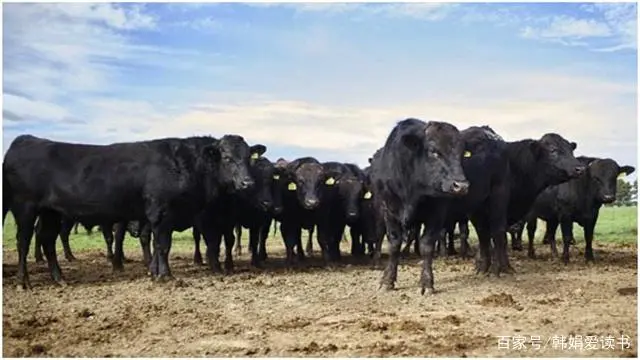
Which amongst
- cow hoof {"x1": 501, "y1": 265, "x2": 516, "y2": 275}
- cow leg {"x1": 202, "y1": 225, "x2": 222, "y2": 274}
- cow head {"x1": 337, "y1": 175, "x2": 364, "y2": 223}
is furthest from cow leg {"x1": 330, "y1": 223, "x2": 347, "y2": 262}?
cow hoof {"x1": 501, "y1": 265, "x2": 516, "y2": 275}

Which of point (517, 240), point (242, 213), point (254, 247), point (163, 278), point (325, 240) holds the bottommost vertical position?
point (163, 278)

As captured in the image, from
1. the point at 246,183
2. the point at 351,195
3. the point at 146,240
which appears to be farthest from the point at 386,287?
the point at 146,240

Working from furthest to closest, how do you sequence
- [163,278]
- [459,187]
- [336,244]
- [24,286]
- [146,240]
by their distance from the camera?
[336,244] < [146,240] < [163,278] < [24,286] < [459,187]

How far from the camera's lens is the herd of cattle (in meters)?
9.91

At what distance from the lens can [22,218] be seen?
11.0 meters

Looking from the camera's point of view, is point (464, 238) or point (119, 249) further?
point (464, 238)

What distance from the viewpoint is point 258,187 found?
13.6 m

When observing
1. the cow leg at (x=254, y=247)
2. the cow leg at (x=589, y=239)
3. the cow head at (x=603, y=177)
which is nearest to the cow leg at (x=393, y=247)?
the cow leg at (x=254, y=247)

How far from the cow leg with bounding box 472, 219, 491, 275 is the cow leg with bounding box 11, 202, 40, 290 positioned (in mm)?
6854

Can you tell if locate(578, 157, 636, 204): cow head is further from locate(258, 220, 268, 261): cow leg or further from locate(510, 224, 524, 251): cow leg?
locate(258, 220, 268, 261): cow leg

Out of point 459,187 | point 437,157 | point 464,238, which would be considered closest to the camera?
point 459,187

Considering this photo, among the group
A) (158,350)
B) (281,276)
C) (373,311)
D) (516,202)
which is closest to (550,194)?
(516,202)

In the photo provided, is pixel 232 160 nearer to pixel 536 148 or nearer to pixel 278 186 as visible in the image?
pixel 278 186

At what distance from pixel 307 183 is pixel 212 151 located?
228 cm
